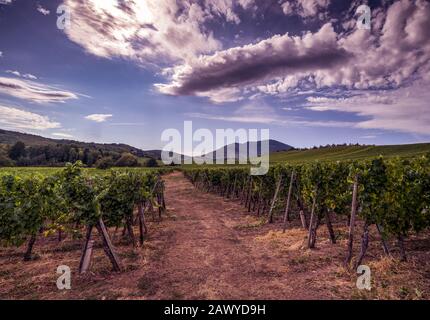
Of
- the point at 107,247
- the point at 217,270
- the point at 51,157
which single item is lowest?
the point at 217,270

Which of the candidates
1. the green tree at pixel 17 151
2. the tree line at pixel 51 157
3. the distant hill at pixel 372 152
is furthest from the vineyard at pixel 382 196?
the green tree at pixel 17 151

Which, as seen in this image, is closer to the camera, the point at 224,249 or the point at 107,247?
the point at 107,247

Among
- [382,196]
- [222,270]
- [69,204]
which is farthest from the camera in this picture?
[222,270]

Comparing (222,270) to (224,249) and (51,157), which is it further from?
(51,157)

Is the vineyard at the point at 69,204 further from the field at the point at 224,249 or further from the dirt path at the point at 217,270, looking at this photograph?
the dirt path at the point at 217,270

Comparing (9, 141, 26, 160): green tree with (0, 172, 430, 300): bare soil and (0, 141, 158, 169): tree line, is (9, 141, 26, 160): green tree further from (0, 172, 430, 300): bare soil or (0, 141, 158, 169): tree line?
(0, 172, 430, 300): bare soil

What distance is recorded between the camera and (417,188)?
9359 mm

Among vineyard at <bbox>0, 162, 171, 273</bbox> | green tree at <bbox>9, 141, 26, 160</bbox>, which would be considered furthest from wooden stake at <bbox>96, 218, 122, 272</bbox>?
green tree at <bbox>9, 141, 26, 160</bbox>

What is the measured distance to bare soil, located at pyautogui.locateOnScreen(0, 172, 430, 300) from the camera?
23.7 ft

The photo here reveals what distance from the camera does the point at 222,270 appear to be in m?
9.05

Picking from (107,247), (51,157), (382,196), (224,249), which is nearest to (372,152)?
(382,196)

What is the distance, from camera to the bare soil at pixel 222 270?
284 inches
